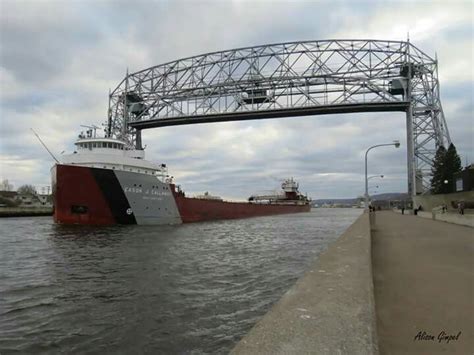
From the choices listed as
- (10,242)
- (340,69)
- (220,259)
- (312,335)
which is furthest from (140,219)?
(340,69)

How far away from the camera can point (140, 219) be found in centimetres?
2853

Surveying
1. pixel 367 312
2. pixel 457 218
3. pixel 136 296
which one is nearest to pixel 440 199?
pixel 457 218

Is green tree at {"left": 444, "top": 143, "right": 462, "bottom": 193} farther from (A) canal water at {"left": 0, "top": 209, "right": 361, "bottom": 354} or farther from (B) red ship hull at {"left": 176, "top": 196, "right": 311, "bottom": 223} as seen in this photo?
(A) canal water at {"left": 0, "top": 209, "right": 361, "bottom": 354}

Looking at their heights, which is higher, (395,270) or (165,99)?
(165,99)

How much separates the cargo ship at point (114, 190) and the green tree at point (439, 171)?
28.7m

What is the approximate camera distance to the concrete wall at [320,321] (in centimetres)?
273

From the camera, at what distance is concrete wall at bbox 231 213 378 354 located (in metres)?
2.73

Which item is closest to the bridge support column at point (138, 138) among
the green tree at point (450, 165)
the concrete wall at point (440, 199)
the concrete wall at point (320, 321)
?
the concrete wall at point (440, 199)

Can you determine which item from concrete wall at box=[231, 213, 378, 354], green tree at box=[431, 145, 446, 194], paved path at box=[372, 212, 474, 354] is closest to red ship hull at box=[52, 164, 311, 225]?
paved path at box=[372, 212, 474, 354]

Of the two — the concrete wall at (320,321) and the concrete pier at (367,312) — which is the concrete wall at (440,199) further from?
the concrete wall at (320,321)

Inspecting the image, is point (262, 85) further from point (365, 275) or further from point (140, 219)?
point (365, 275)

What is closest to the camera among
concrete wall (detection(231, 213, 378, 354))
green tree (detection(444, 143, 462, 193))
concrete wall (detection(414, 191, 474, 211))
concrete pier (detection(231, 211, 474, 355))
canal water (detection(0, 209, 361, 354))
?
concrete wall (detection(231, 213, 378, 354))

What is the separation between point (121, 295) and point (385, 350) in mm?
5747

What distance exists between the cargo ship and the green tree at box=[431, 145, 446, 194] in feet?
94.3
